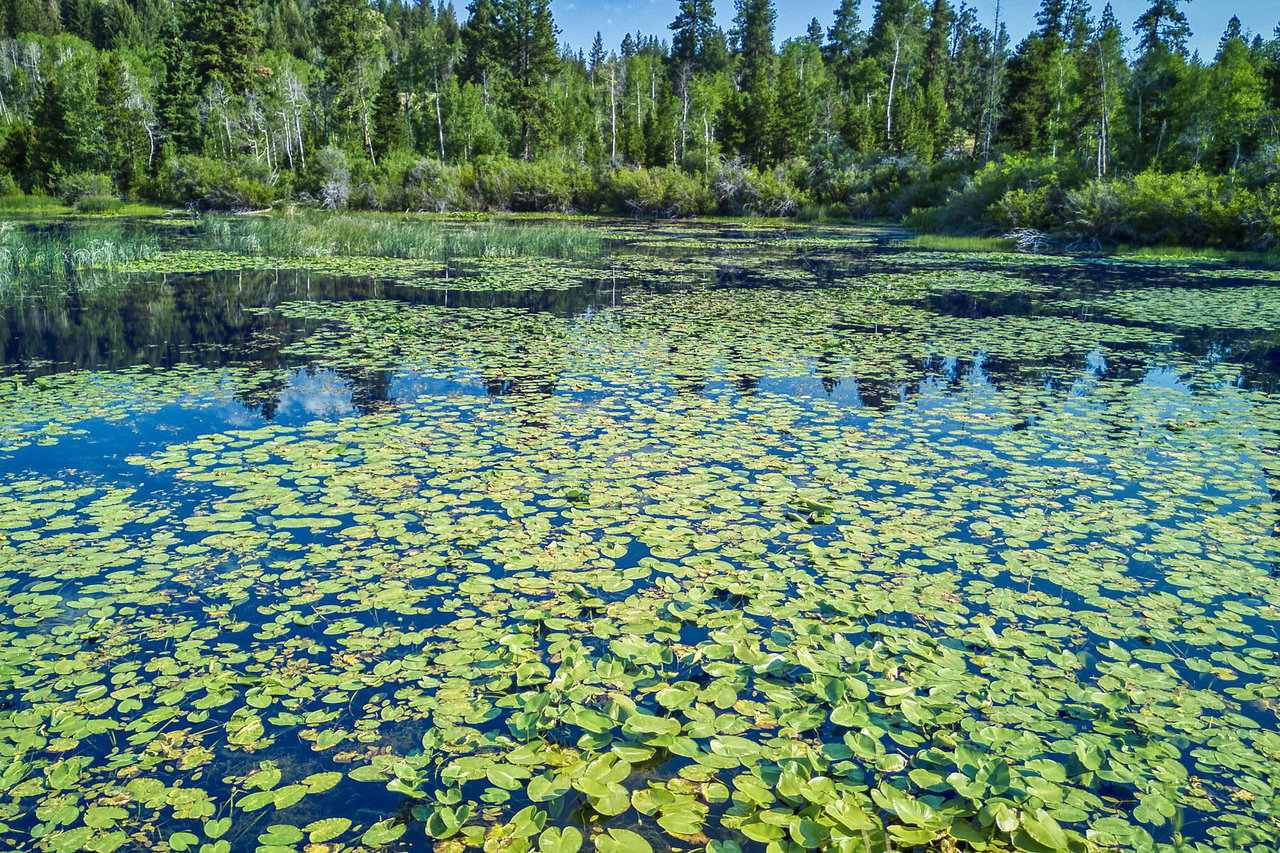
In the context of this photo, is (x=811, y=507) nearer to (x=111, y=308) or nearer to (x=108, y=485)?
(x=108, y=485)

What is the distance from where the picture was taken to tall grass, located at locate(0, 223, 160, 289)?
56.8ft

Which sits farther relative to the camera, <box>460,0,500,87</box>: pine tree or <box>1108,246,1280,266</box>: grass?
<box>460,0,500,87</box>: pine tree

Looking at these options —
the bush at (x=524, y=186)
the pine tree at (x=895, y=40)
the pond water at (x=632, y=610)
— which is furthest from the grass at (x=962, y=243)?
the pine tree at (x=895, y=40)

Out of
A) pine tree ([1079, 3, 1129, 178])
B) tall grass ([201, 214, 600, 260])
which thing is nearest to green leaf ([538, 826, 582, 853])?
tall grass ([201, 214, 600, 260])

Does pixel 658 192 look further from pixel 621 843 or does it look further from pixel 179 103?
pixel 621 843

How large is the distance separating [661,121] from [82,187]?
38621 mm

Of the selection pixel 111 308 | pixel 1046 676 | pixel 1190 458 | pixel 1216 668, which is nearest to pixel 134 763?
pixel 1046 676

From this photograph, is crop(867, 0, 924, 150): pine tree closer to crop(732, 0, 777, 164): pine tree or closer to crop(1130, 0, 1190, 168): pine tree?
crop(732, 0, 777, 164): pine tree

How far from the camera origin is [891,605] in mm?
4086

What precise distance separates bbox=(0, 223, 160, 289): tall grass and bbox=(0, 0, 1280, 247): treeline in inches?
962

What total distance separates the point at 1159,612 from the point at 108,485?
677 cm

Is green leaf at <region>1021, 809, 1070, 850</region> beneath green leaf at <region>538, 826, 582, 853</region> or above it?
beneath

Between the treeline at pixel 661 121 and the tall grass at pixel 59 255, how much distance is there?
24435 millimetres

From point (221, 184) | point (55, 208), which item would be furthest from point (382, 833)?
point (55, 208)
